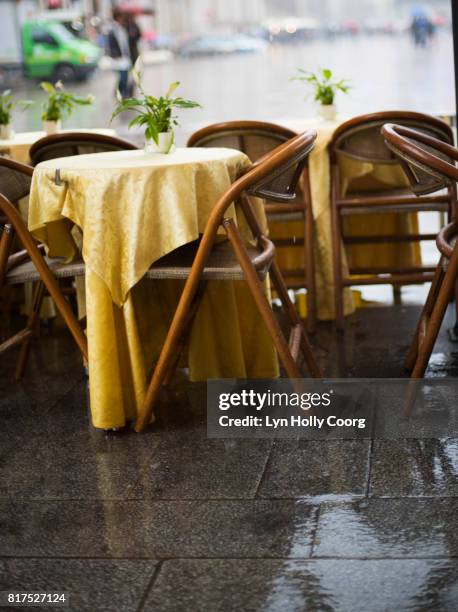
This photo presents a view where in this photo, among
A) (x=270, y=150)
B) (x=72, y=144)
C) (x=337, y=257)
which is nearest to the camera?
(x=72, y=144)

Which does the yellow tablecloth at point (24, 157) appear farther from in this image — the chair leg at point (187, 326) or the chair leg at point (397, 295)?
the chair leg at point (397, 295)

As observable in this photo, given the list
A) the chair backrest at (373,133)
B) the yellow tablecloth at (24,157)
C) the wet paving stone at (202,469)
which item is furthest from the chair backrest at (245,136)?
the wet paving stone at (202,469)

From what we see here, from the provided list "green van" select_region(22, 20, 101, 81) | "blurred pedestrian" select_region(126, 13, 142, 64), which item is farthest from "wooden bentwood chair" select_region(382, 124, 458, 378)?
"green van" select_region(22, 20, 101, 81)

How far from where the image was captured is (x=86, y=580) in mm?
2355

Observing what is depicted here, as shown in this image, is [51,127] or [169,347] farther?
[51,127]

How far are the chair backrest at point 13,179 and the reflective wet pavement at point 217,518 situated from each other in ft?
2.41

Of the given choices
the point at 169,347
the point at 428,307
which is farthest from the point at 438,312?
the point at 169,347

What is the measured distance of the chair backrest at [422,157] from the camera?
295cm

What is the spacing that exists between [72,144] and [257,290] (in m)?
1.35

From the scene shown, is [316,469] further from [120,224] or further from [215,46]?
[215,46]

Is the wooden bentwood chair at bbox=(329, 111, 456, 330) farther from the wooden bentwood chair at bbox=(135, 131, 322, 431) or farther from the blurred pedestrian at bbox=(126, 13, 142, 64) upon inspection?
the blurred pedestrian at bbox=(126, 13, 142, 64)

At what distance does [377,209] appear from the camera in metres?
4.26

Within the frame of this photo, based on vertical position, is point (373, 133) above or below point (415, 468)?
above

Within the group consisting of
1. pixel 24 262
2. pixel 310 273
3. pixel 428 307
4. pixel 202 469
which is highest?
pixel 24 262
